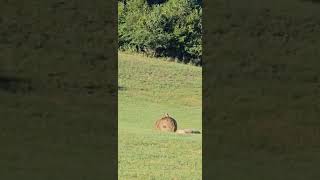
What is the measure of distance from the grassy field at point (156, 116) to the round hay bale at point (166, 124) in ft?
0.48

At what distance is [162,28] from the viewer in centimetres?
2364

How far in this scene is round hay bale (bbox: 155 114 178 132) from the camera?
10991mm

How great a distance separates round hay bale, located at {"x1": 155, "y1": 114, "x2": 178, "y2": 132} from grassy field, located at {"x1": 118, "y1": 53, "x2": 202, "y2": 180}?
0.15 m

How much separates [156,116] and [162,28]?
11849mm

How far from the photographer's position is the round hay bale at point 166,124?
36.1 ft
